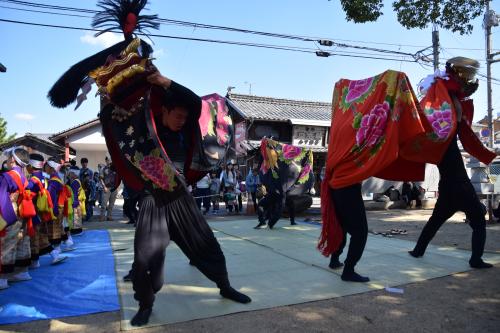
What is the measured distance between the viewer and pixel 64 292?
360cm

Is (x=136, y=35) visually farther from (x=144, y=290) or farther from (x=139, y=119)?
(x=144, y=290)

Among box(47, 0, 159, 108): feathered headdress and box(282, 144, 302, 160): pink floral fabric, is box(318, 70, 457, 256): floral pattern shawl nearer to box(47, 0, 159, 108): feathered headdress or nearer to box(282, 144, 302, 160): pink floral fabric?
box(47, 0, 159, 108): feathered headdress

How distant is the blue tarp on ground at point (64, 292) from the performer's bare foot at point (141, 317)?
0.43m

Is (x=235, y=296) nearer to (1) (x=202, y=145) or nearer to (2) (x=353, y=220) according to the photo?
(1) (x=202, y=145)

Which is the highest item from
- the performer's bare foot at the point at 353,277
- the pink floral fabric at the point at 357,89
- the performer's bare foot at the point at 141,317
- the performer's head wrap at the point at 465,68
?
the performer's head wrap at the point at 465,68

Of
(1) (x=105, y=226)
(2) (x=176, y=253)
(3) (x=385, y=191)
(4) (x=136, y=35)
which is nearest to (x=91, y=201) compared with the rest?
(1) (x=105, y=226)

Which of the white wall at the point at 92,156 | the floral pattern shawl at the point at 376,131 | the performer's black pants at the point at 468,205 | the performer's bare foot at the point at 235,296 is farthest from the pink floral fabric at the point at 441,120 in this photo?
the white wall at the point at 92,156

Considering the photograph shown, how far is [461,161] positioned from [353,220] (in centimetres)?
167

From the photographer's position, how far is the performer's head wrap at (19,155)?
3.86 m

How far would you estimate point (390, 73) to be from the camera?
3.81 meters

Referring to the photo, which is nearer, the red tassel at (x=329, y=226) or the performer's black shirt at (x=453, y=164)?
the red tassel at (x=329, y=226)

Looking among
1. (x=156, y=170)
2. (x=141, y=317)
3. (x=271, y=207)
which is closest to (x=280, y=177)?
(x=271, y=207)

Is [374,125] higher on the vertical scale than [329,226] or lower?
higher

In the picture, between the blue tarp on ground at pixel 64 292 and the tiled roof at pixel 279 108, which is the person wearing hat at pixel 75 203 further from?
the tiled roof at pixel 279 108
